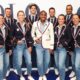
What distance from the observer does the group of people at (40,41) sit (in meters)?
6.12

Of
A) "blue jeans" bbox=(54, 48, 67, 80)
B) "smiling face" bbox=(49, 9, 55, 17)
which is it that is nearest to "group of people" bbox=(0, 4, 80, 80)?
"blue jeans" bbox=(54, 48, 67, 80)

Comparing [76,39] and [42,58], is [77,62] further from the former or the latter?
[42,58]

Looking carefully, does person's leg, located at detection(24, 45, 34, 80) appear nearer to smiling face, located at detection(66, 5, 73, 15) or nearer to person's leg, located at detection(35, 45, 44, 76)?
person's leg, located at detection(35, 45, 44, 76)

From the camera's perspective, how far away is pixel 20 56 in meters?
6.25

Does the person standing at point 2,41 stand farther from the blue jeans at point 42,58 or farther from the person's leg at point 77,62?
the person's leg at point 77,62

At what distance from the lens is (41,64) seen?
6242 millimetres

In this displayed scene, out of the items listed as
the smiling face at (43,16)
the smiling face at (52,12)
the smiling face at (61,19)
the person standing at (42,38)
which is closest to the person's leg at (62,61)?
the person standing at (42,38)

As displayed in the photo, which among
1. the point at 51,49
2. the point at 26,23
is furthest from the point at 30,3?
the point at 51,49

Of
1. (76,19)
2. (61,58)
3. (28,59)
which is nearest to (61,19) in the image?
(76,19)

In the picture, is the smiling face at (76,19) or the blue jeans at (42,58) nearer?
the smiling face at (76,19)

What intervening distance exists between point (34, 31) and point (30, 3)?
820 millimetres

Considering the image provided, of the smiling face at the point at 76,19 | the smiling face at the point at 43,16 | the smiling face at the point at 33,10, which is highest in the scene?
the smiling face at the point at 33,10

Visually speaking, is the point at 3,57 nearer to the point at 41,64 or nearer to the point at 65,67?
the point at 41,64

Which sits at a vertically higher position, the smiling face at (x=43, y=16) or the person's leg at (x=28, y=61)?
the smiling face at (x=43, y=16)
